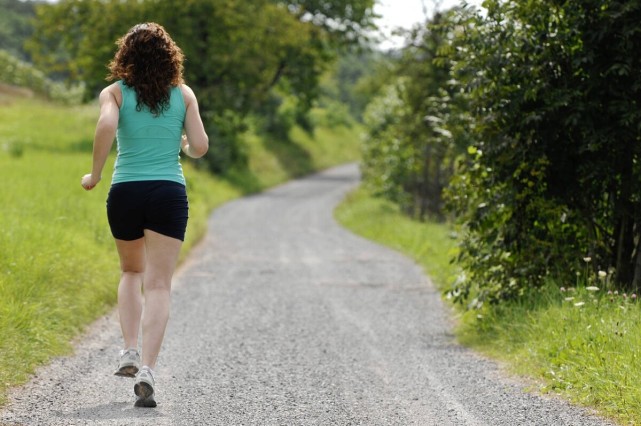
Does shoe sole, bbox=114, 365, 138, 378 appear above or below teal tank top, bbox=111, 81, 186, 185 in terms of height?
below

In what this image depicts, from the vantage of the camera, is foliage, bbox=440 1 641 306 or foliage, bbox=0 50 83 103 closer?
foliage, bbox=440 1 641 306

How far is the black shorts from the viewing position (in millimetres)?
5344

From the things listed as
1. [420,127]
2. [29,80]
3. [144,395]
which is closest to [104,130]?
[144,395]

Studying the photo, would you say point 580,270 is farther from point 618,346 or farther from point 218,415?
point 218,415

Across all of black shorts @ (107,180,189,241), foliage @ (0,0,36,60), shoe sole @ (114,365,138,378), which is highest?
foliage @ (0,0,36,60)

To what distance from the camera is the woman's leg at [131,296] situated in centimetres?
566

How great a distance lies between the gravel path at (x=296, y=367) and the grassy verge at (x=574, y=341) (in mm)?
181

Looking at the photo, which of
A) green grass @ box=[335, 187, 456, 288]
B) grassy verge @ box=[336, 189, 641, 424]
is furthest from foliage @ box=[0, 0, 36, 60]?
grassy verge @ box=[336, 189, 641, 424]

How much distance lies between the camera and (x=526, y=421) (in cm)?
539

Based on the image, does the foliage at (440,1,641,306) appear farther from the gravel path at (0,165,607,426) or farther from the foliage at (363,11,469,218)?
the gravel path at (0,165,607,426)

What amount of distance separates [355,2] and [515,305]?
34.1 meters

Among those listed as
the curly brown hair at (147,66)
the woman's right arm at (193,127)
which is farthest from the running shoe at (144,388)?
the curly brown hair at (147,66)

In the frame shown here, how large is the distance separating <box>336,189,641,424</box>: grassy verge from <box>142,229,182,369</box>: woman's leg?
252 centimetres

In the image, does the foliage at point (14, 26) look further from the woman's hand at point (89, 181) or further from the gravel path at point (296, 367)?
the woman's hand at point (89, 181)
